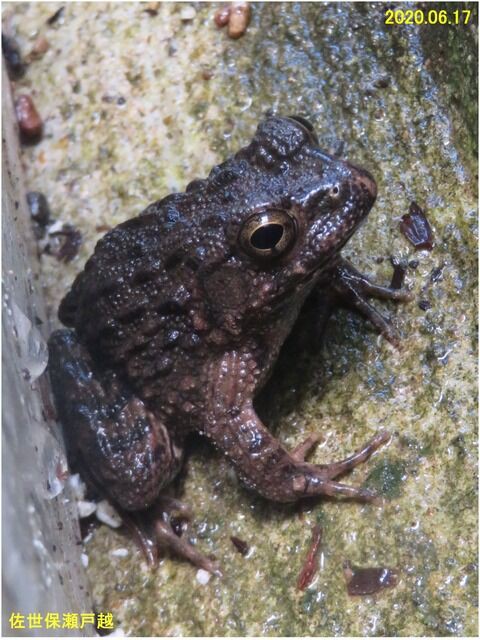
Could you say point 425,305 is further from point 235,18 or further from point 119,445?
point 235,18

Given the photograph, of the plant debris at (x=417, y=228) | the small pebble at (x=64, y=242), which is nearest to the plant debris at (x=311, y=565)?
the plant debris at (x=417, y=228)

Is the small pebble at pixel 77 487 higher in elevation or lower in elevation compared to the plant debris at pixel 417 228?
lower

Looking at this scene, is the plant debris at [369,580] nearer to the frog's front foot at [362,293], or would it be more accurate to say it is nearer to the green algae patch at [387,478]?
the green algae patch at [387,478]

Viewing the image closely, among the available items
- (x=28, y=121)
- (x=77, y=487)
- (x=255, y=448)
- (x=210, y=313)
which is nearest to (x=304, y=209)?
(x=210, y=313)

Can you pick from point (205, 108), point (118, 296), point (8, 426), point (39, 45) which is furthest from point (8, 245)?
point (39, 45)

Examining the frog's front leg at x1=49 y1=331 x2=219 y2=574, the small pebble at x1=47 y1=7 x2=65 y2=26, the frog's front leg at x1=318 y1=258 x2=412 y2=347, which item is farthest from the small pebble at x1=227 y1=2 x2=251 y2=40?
the frog's front leg at x1=49 y1=331 x2=219 y2=574

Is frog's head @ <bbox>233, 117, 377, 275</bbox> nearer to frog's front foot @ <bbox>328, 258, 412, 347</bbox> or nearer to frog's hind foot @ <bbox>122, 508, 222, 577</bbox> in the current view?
frog's front foot @ <bbox>328, 258, 412, 347</bbox>
